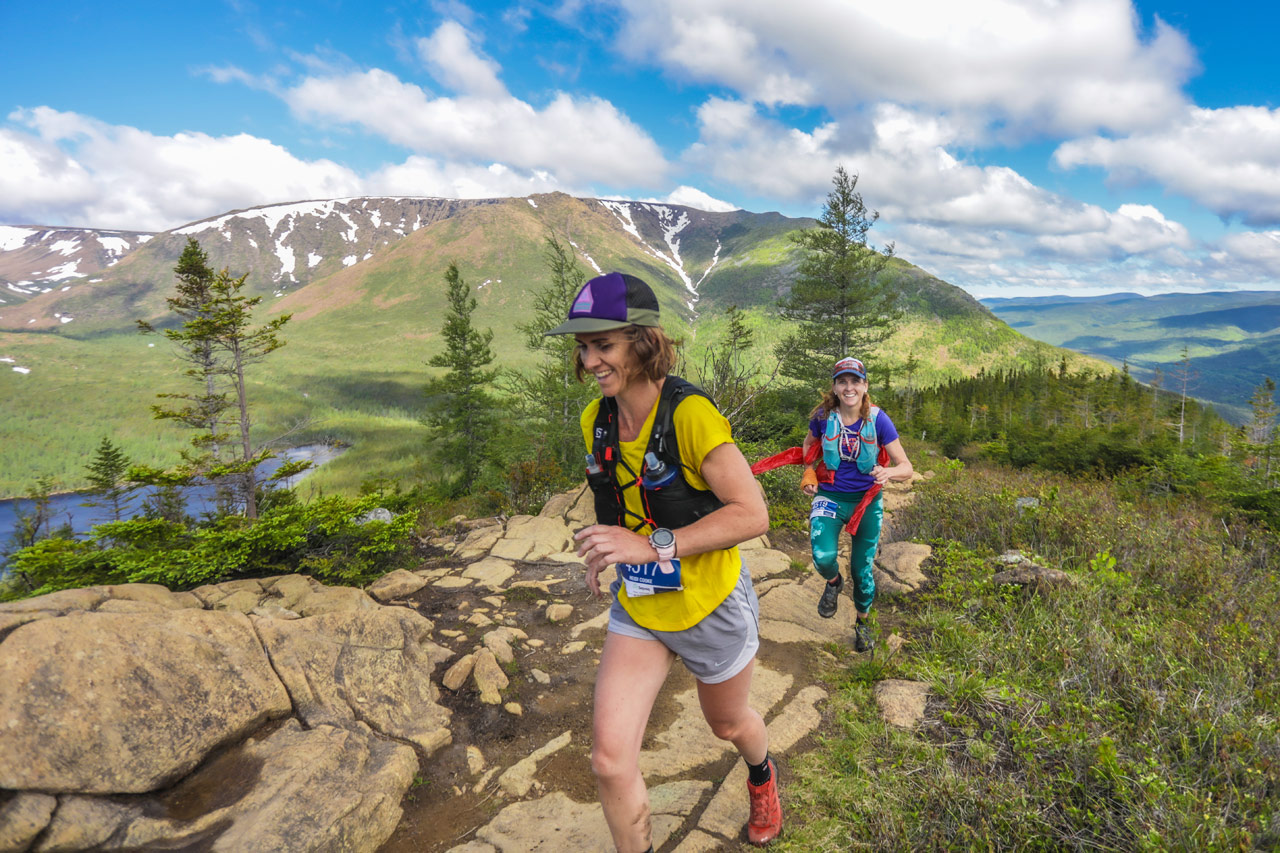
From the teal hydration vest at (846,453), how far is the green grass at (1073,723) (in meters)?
1.53

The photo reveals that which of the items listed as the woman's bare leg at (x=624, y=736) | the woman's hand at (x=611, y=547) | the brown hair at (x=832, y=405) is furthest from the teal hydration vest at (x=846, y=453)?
the woman's hand at (x=611, y=547)

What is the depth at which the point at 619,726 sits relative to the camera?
2041 mm

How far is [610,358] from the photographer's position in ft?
6.66

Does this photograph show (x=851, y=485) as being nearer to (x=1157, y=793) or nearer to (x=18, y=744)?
(x=1157, y=793)

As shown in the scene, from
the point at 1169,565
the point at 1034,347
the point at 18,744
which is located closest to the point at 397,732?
the point at 18,744

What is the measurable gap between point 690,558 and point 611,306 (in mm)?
1022

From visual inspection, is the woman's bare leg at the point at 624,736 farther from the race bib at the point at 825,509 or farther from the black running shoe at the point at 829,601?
the black running shoe at the point at 829,601

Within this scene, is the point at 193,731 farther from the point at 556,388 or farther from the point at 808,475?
the point at 556,388

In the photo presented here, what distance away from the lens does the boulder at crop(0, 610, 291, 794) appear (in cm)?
263

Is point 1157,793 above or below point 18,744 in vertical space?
below

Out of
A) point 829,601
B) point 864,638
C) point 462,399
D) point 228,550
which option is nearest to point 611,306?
point 864,638

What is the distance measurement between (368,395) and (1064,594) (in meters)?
161

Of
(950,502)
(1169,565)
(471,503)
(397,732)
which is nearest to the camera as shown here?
(397,732)

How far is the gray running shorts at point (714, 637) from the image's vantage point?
218 cm
